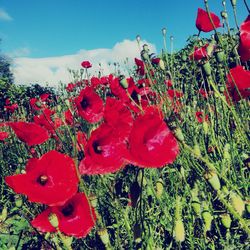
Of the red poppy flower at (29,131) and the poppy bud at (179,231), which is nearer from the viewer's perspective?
the poppy bud at (179,231)

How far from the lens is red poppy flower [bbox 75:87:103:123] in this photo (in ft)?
6.77

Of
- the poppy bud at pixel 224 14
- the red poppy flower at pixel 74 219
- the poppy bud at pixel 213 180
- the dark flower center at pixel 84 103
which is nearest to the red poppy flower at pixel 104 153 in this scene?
the red poppy flower at pixel 74 219

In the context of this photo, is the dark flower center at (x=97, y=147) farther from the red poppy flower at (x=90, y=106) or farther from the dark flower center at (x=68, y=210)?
the red poppy flower at (x=90, y=106)

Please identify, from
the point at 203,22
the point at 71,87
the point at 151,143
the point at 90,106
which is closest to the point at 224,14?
the point at 203,22

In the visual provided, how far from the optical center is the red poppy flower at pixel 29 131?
68.9 inches

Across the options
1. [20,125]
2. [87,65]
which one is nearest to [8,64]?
[87,65]

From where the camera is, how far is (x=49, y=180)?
1.25 m

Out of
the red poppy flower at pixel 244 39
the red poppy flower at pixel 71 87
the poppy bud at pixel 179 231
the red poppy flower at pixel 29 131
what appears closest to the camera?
the poppy bud at pixel 179 231

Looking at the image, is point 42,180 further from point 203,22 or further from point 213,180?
point 203,22

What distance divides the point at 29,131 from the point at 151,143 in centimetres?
88

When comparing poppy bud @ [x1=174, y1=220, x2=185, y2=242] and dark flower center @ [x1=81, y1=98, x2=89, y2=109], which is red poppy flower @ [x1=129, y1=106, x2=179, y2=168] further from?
dark flower center @ [x1=81, y1=98, x2=89, y2=109]

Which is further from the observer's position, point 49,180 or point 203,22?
point 203,22

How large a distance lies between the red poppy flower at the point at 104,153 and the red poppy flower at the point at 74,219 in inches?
5.7

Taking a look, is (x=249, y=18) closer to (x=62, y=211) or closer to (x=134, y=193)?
(x=134, y=193)
